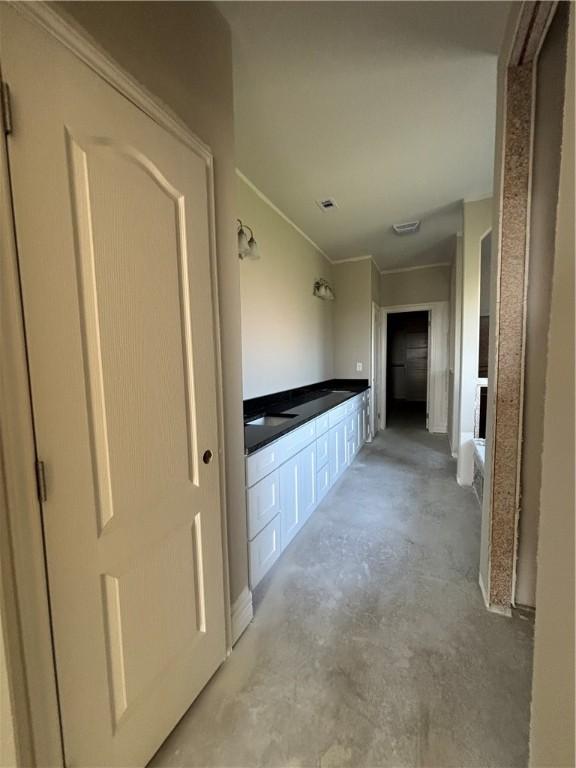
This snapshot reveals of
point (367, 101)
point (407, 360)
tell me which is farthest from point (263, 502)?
point (407, 360)

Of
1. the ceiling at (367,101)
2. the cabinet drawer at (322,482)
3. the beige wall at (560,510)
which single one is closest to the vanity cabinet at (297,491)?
the cabinet drawer at (322,482)

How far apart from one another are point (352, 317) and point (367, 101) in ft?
10.3

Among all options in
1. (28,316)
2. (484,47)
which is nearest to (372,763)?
(28,316)

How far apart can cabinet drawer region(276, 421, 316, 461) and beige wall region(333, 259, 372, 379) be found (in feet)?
8.18

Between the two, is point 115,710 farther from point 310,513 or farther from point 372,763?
point 310,513

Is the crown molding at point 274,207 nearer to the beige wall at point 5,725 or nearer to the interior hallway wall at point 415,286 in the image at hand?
the interior hallway wall at point 415,286

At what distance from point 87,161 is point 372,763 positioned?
1.96 metres

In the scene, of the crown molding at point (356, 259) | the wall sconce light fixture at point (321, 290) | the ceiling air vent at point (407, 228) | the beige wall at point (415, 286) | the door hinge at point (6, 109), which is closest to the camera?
the door hinge at point (6, 109)

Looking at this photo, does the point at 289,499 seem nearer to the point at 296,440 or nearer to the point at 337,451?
the point at 296,440

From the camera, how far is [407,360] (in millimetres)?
8539

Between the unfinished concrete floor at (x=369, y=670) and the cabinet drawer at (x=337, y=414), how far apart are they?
41.4 inches

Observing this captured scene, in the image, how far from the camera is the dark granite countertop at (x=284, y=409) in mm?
1903

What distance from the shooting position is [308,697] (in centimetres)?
126

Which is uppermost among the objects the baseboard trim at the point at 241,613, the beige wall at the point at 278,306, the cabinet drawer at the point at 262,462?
the beige wall at the point at 278,306
